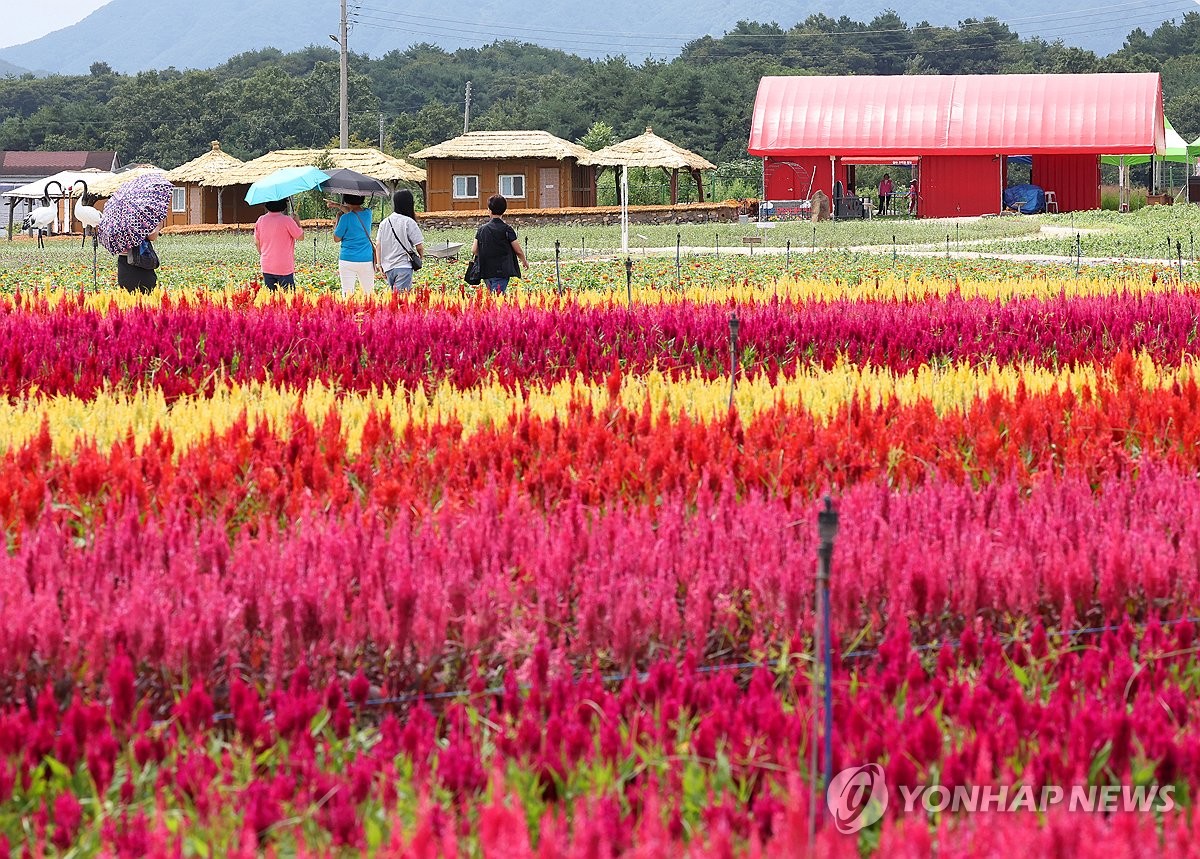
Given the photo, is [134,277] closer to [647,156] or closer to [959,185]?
[647,156]

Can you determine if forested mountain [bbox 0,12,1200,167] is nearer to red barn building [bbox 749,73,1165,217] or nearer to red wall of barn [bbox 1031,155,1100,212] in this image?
red barn building [bbox 749,73,1165,217]

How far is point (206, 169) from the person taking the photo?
4522 centimetres

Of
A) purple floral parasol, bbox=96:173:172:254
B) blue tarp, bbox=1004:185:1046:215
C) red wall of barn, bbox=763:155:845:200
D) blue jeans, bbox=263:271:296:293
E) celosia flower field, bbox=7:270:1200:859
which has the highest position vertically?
red wall of barn, bbox=763:155:845:200

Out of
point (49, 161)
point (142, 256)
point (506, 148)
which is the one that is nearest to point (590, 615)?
point (142, 256)

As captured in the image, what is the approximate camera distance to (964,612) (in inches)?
159

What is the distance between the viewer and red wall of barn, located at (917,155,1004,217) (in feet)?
138

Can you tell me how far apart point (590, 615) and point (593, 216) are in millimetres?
37893

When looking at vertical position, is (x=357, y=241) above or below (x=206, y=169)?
below

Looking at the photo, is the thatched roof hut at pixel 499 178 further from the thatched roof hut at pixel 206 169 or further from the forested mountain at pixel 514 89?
the forested mountain at pixel 514 89

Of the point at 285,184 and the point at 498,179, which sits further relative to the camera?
the point at 498,179

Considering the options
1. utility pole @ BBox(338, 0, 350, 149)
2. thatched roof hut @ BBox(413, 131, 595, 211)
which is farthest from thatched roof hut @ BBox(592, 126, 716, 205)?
utility pole @ BBox(338, 0, 350, 149)

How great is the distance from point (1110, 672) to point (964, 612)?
1.61 ft

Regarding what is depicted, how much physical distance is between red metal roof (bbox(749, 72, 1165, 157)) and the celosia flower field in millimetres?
36082

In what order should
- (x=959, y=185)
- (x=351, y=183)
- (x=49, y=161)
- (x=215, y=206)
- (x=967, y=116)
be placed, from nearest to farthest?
(x=351, y=183), (x=959, y=185), (x=967, y=116), (x=215, y=206), (x=49, y=161)
